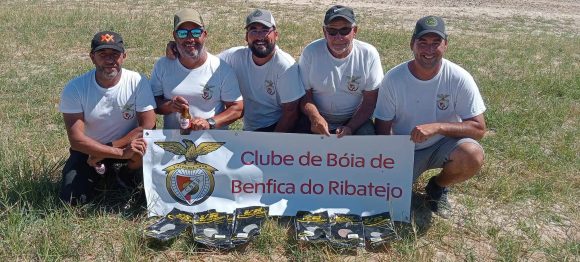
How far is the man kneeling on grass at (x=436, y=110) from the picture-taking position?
4.29m

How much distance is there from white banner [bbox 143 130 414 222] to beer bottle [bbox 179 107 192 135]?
0.15 ft

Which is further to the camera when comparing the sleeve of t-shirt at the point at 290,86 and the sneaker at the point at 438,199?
the sleeve of t-shirt at the point at 290,86

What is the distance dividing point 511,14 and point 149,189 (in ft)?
64.0

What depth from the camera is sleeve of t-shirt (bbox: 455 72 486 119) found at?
14.3 ft

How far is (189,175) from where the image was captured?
4473 mm

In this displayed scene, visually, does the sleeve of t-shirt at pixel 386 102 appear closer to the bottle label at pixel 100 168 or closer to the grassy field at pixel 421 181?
the grassy field at pixel 421 181

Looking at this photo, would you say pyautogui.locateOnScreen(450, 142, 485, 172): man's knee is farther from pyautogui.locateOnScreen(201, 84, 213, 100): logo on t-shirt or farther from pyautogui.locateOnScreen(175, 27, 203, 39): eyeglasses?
pyautogui.locateOnScreen(175, 27, 203, 39): eyeglasses

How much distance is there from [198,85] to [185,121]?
38 centimetres

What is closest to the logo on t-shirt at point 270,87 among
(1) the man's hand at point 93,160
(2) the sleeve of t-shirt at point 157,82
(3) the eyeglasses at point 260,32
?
(3) the eyeglasses at point 260,32

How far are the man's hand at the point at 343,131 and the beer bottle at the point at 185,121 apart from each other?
1.20 m

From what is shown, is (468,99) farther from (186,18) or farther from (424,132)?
(186,18)

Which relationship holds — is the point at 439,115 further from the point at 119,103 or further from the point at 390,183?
the point at 119,103

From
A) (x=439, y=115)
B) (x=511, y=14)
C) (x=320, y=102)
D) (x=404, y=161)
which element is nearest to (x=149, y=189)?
(x=320, y=102)

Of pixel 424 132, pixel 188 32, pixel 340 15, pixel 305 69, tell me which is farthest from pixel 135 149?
pixel 424 132
